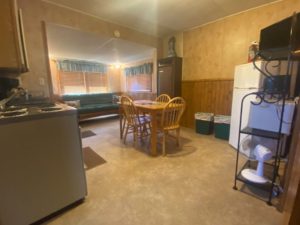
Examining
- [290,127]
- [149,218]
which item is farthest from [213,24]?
[149,218]

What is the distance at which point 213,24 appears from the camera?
A: 126 inches

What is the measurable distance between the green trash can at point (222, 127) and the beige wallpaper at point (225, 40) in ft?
2.90

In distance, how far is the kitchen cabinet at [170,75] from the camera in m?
3.76

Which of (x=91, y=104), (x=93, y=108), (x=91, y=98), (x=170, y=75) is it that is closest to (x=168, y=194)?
(x=170, y=75)

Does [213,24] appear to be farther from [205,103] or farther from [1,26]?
[1,26]

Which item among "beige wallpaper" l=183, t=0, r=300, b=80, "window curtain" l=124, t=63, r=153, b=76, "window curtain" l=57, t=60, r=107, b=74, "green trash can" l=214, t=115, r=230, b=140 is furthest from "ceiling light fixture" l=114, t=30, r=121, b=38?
"window curtain" l=57, t=60, r=107, b=74

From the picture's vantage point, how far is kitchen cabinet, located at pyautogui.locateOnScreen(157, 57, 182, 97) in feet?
12.3

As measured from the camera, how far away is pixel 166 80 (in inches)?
154

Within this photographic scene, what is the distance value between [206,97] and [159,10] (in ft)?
6.70

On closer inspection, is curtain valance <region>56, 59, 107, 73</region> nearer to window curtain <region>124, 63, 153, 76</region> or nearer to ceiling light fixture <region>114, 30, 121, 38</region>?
window curtain <region>124, 63, 153, 76</region>

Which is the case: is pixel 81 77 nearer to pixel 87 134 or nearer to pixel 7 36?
pixel 87 134

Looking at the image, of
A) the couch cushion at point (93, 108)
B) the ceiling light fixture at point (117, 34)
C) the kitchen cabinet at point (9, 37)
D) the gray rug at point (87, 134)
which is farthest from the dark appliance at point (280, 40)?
the couch cushion at point (93, 108)

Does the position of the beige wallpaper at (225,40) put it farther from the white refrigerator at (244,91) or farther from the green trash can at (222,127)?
the green trash can at (222,127)

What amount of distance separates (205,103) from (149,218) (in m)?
2.86
